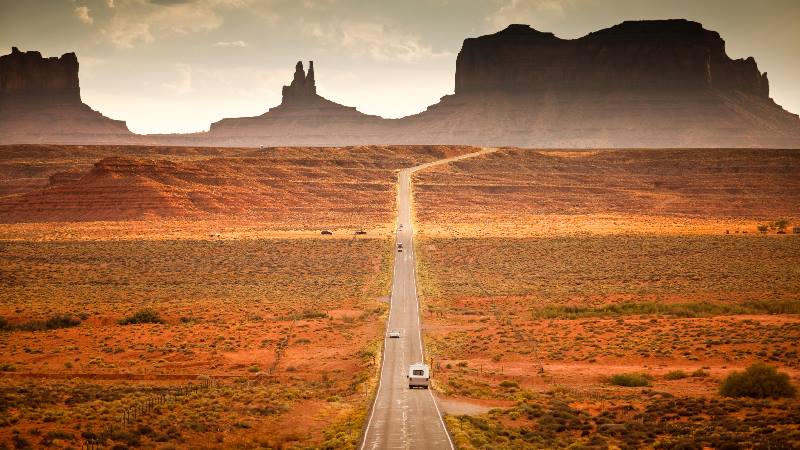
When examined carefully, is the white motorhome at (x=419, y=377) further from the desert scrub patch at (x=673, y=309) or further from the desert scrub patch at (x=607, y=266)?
the desert scrub patch at (x=607, y=266)

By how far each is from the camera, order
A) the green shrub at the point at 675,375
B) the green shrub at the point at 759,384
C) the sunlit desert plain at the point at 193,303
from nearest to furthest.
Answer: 1. the sunlit desert plain at the point at 193,303
2. the green shrub at the point at 759,384
3. the green shrub at the point at 675,375

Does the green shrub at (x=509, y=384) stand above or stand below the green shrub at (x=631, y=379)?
below

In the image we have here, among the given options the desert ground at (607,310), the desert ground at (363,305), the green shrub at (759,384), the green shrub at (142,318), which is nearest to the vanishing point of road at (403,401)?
the desert ground at (363,305)

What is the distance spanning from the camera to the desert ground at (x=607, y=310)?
2620 cm

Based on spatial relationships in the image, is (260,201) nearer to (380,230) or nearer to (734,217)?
(380,230)

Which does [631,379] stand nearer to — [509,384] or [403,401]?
[509,384]

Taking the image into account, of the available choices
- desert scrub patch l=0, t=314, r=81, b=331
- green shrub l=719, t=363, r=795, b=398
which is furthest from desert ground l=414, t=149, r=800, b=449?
desert scrub patch l=0, t=314, r=81, b=331

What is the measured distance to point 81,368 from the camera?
36438 millimetres

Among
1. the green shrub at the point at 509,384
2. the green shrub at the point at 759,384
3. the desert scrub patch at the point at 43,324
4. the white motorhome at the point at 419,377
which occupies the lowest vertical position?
the desert scrub patch at the point at 43,324

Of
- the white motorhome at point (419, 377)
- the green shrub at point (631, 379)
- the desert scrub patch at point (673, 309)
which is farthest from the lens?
the desert scrub patch at point (673, 309)

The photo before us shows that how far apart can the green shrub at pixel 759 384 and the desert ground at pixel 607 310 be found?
84cm

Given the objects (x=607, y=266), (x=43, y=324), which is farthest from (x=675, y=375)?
(x=43, y=324)

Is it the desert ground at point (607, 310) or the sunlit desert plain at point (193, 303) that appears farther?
the sunlit desert plain at point (193, 303)

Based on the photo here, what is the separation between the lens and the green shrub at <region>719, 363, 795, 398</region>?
2845 cm
